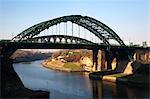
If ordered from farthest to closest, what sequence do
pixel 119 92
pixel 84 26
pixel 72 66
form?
pixel 72 66
pixel 84 26
pixel 119 92

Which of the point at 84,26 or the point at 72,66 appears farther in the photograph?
the point at 72,66

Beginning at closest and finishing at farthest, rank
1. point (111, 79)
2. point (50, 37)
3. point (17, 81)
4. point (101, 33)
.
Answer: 1. point (17, 81)
2. point (111, 79)
3. point (50, 37)
4. point (101, 33)

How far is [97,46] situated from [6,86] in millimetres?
44271

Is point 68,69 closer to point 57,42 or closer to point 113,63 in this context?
point 113,63

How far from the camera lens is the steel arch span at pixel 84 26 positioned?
78.0 meters

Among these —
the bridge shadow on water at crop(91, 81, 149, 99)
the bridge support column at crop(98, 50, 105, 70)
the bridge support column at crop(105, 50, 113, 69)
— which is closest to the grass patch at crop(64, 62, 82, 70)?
the bridge support column at crop(98, 50, 105, 70)

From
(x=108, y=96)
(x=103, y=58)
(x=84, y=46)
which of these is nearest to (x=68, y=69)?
(x=103, y=58)

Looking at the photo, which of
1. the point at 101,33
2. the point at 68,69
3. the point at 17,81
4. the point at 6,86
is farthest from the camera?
the point at 68,69

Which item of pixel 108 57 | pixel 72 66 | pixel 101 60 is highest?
pixel 108 57

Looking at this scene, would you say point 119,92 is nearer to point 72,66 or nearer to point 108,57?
point 108,57

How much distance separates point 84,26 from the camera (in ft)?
302

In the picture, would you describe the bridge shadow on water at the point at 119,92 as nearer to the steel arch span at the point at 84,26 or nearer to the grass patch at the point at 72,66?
the steel arch span at the point at 84,26

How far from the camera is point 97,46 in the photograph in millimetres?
90062

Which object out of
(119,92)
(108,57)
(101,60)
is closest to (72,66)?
(101,60)
